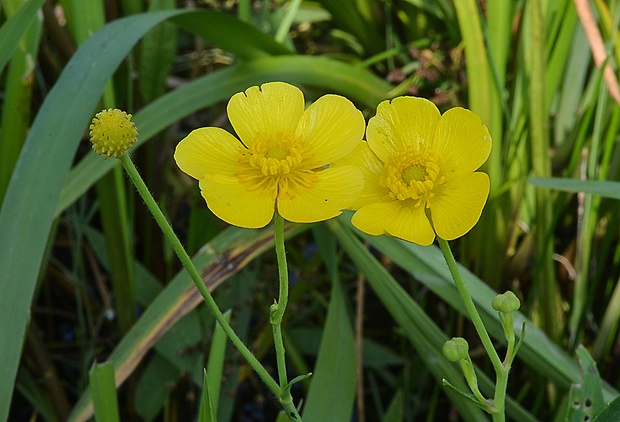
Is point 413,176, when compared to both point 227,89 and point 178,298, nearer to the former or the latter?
point 178,298

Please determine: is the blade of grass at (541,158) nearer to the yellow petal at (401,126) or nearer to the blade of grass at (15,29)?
the yellow petal at (401,126)

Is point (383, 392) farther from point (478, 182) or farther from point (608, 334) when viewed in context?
point (478, 182)

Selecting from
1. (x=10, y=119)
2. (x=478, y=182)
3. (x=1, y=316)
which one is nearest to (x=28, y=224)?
(x=1, y=316)

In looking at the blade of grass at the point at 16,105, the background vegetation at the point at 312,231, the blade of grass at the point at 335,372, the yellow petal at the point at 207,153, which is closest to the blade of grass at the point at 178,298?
the background vegetation at the point at 312,231

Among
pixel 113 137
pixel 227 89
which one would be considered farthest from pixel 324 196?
pixel 227 89

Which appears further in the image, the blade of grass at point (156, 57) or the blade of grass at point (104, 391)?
the blade of grass at point (156, 57)

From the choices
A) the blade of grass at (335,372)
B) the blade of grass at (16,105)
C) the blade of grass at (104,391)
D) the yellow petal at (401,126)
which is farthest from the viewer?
the blade of grass at (16,105)
